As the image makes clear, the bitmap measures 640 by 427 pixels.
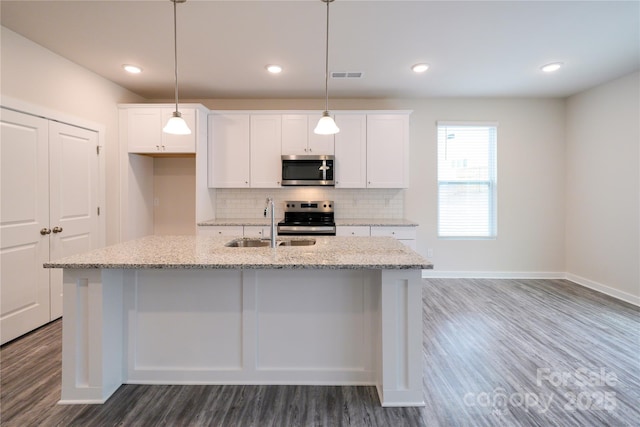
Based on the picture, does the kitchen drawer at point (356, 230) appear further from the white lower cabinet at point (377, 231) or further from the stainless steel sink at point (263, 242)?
the stainless steel sink at point (263, 242)

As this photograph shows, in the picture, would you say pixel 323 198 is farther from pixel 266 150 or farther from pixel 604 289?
pixel 604 289

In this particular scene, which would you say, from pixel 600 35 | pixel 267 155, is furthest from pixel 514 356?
pixel 267 155

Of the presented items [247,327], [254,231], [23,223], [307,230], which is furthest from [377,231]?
[23,223]

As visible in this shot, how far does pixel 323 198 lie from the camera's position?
4430 millimetres

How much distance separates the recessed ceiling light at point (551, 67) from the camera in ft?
10.8

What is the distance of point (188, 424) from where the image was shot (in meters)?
1.65

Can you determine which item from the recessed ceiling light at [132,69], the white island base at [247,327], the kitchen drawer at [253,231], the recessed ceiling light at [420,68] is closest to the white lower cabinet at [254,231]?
the kitchen drawer at [253,231]

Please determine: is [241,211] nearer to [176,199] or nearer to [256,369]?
[176,199]

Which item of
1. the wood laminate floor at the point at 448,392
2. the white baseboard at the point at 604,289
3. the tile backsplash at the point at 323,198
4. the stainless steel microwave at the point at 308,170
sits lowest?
the wood laminate floor at the point at 448,392

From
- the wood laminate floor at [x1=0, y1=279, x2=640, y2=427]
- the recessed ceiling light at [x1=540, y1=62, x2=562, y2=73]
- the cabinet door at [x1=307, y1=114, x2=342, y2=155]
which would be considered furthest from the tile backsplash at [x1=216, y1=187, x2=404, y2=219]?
the recessed ceiling light at [x1=540, y1=62, x2=562, y2=73]

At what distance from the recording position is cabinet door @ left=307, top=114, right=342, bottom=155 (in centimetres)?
409

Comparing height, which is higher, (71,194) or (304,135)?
(304,135)

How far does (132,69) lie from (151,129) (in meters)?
0.69

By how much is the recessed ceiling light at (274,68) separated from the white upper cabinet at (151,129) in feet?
3.69
